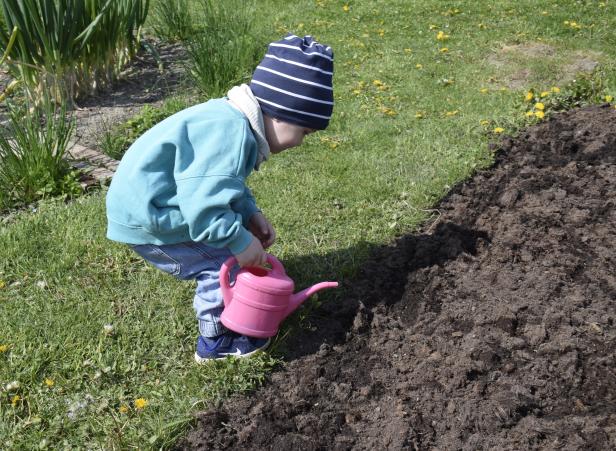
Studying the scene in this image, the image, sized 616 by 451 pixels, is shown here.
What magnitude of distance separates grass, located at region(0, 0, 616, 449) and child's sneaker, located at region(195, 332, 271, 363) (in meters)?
0.06

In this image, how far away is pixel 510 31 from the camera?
6.43m

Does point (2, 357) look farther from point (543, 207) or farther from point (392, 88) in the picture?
point (392, 88)

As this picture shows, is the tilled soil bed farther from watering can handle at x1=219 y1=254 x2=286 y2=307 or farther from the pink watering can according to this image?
watering can handle at x1=219 y1=254 x2=286 y2=307

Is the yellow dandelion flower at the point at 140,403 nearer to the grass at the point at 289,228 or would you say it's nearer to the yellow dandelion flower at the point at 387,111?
the grass at the point at 289,228

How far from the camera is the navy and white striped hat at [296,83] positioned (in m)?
2.44

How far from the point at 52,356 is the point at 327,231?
4.87ft

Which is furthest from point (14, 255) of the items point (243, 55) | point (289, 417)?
point (243, 55)

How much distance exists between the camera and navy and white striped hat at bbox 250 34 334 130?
8.01 ft

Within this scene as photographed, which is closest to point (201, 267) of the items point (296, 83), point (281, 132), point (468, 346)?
point (281, 132)

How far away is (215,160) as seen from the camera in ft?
→ 7.67

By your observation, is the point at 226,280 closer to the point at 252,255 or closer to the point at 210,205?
the point at 252,255

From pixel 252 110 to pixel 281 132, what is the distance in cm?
14

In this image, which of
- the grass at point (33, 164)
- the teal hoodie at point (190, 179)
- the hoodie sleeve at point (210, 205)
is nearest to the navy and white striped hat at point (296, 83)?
the teal hoodie at point (190, 179)

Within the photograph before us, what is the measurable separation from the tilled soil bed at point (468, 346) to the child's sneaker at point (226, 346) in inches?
6.1
